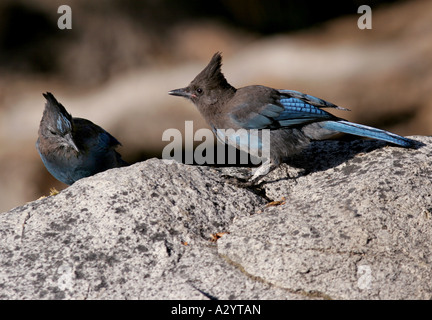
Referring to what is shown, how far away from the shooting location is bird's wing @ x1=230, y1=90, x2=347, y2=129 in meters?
4.91

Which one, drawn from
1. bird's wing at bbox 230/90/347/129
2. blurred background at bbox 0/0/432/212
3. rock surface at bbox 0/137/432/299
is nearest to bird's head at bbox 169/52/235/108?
bird's wing at bbox 230/90/347/129

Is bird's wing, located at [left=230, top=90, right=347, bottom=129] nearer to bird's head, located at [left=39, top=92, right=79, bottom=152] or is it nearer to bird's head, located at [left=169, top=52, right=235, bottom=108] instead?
bird's head, located at [left=169, top=52, right=235, bottom=108]

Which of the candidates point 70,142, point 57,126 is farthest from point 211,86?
point 57,126

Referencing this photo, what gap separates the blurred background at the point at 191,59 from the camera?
7734 mm

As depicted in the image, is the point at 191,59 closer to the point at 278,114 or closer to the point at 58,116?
the point at 58,116

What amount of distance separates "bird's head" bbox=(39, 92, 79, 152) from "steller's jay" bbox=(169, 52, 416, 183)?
1.18 meters

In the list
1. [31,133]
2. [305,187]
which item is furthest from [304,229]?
[31,133]

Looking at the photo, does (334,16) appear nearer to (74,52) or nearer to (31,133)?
(74,52)

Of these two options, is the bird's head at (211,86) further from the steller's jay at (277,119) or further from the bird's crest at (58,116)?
the bird's crest at (58,116)

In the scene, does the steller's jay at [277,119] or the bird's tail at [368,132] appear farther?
the steller's jay at [277,119]

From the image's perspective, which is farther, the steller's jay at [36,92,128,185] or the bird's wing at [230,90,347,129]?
the steller's jay at [36,92,128,185]

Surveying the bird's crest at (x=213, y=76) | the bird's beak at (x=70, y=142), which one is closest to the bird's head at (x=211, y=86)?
the bird's crest at (x=213, y=76)

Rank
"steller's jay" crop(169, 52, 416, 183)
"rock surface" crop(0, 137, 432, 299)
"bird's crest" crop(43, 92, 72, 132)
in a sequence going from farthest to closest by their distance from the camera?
"bird's crest" crop(43, 92, 72, 132), "steller's jay" crop(169, 52, 416, 183), "rock surface" crop(0, 137, 432, 299)

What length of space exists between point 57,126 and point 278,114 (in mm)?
1927
